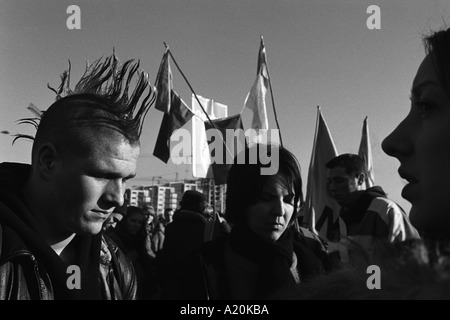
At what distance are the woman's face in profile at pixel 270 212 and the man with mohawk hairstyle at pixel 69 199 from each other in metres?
0.68

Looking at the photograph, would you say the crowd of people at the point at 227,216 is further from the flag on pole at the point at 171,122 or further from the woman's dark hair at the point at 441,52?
the flag on pole at the point at 171,122

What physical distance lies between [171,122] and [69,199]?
478 cm

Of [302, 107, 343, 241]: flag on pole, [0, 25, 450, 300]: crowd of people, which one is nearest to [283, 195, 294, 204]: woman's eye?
[0, 25, 450, 300]: crowd of people

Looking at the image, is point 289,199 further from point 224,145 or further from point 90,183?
point 224,145

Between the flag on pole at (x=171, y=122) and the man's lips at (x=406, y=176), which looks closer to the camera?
the man's lips at (x=406, y=176)

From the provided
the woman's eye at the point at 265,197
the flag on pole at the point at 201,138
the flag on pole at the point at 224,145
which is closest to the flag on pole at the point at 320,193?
the flag on pole at the point at 224,145

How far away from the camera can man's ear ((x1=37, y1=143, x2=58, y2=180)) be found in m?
1.58

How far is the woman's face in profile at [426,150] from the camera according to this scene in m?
0.91

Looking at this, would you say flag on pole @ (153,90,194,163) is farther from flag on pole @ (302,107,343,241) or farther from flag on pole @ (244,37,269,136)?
flag on pole @ (302,107,343,241)

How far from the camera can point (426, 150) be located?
3.06 ft

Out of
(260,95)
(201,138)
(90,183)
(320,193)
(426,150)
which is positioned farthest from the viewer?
(260,95)

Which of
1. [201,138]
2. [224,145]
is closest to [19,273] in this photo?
[224,145]

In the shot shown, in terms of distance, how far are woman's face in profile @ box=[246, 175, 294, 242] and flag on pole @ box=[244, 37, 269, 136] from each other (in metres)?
4.15

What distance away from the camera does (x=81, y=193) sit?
5.12 feet
